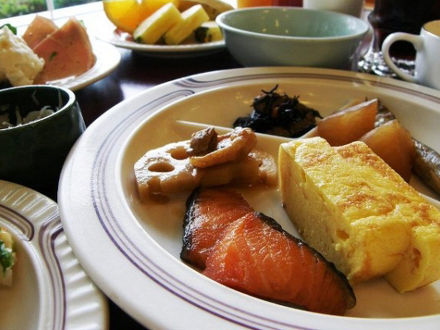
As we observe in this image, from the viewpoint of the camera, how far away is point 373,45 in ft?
8.52

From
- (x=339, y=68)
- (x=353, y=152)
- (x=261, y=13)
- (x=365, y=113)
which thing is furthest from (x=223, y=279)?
(x=261, y=13)

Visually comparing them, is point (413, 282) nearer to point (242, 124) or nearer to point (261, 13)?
point (242, 124)

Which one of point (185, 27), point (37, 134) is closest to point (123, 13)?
point (185, 27)

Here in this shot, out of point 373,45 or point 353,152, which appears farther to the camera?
point 373,45

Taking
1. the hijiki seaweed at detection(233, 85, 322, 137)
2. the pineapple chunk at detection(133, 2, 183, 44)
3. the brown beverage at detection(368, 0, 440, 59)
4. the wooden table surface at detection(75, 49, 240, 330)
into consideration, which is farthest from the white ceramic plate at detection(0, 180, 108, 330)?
the brown beverage at detection(368, 0, 440, 59)

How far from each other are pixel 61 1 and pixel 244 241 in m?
6.25

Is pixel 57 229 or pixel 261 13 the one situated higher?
pixel 261 13

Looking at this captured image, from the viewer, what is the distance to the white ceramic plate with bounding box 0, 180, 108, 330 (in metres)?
0.80

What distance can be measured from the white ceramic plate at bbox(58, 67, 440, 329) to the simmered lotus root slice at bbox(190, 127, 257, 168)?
17 cm

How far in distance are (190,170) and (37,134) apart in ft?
1.70

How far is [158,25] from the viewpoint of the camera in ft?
8.36

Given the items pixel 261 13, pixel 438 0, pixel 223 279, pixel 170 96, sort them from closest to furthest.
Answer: pixel 223 279
pixel 170 96
pixel 438 0
pixel 261 13

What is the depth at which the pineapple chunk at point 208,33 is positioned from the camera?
2662 millimetres

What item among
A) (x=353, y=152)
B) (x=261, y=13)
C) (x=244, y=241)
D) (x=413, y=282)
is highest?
(x=261, y=13)
